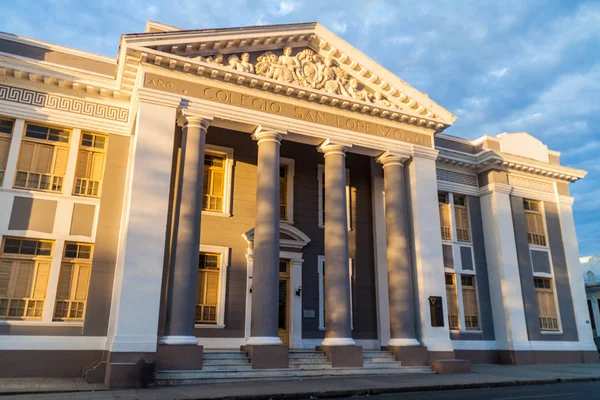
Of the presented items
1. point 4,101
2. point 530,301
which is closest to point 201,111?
point 4,101

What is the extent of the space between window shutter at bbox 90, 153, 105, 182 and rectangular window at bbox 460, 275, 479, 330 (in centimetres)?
1398

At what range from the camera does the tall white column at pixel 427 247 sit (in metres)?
15.0

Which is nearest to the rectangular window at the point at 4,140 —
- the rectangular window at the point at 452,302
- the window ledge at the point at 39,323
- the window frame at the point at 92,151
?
the window frame at the point at 92,151

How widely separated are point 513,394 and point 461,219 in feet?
35.0

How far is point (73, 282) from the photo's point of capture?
43.6ft

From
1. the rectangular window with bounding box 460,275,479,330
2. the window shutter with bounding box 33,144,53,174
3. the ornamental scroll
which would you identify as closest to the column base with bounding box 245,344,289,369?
the window shutter with bounding box 33,144,53,174

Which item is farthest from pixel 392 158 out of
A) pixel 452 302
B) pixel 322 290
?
pixel 452 302

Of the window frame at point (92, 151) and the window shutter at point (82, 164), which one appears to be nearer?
the window frame at point (92, 151)

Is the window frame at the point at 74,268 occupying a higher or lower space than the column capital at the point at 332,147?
lower

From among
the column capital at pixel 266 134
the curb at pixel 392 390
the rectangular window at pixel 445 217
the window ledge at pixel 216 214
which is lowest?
the curb at pixel 392 390

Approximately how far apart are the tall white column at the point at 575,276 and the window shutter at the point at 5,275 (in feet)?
68.7

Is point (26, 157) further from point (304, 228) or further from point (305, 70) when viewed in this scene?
point (304, 228)

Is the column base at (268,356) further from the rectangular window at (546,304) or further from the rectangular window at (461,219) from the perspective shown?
the rectangular window at (546,304)

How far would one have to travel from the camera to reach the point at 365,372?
43.5 ft
